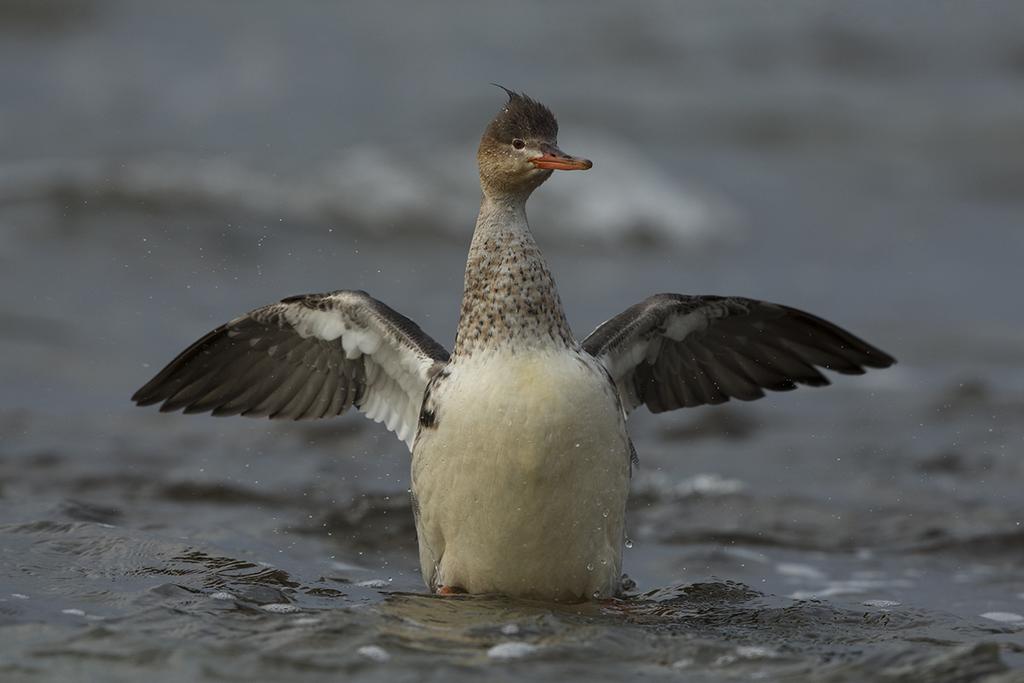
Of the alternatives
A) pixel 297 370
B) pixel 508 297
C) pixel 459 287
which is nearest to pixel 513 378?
pixel 508 297

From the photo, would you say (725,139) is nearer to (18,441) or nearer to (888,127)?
(888,127)

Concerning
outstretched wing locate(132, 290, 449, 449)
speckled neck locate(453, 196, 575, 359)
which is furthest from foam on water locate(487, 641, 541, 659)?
outstretched wing locate(132, 290, 449, 449)

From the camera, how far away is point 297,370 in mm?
7086

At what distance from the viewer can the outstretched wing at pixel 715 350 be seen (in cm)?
684

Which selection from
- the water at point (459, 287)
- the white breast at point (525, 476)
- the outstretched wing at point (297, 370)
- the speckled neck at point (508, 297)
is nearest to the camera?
the water at point (459, 287)

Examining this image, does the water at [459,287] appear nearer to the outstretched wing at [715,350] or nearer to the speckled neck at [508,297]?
the outstretched wing at [715,350]

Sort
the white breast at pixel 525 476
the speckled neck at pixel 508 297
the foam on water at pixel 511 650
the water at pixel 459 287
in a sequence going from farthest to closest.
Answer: the speckled neck at pixel 508 297 < the white breast at pixel 525 476 < the water at pixel 459 287 < the foam on water at pixel 511 650

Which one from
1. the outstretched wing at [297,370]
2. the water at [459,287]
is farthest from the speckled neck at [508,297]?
the water at [459,287]

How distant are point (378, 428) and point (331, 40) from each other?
1188 cm

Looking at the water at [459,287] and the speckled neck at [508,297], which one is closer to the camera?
the water at [459,287]

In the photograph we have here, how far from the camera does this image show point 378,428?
10.2 metres

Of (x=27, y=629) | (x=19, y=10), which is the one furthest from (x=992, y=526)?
(x=19, y=10)

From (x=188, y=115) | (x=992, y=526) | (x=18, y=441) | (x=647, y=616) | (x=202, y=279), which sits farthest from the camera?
(x=188, y=115)

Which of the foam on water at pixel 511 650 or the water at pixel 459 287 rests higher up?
the water at pixel 459 287
